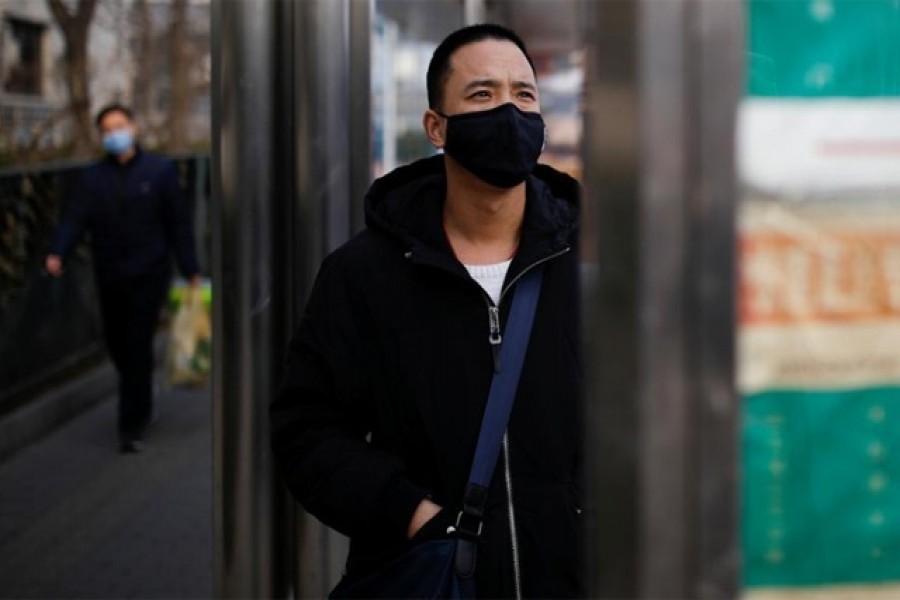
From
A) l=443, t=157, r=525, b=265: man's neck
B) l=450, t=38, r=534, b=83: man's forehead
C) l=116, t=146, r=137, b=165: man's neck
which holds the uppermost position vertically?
l=450, t=38, r=534, b=83: man's forehead

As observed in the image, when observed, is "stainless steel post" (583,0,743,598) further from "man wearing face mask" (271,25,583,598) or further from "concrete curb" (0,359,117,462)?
"concrete curb" (0,359,117,462)

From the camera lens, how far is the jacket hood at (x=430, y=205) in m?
2.80

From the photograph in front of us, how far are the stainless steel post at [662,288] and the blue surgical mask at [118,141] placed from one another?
7.14m

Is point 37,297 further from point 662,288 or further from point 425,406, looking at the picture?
point 662,288

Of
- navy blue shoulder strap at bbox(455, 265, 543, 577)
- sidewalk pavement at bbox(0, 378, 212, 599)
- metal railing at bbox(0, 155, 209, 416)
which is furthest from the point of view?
metal railing at bbox(0, 155, 209, 416)

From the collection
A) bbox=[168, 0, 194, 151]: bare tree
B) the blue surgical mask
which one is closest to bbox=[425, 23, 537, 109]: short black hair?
the blue surgical mask

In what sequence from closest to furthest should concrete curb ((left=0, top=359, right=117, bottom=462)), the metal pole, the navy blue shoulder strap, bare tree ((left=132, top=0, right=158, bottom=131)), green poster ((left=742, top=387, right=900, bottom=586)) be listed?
green poster ((left=742, top=387, right=900, bottom=586)), the navy blue shoulder strap, the metal pole, concrete curb ((left=0, top=359, right=117, bottom=462)), bare tree ((left=132, top=0, right=158, bottom=131))

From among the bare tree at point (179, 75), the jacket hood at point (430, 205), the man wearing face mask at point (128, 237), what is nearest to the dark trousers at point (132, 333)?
the man wearing face mask at point (128, 237)

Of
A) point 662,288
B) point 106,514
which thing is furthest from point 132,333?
point 662,288

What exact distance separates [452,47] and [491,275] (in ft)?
1.46

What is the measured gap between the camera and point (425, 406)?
262 cm

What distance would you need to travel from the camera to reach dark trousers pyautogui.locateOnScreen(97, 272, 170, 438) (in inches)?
325

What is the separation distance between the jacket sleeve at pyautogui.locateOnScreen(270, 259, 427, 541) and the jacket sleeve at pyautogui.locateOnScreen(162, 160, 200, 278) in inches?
223

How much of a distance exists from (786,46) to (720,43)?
0.45ft
